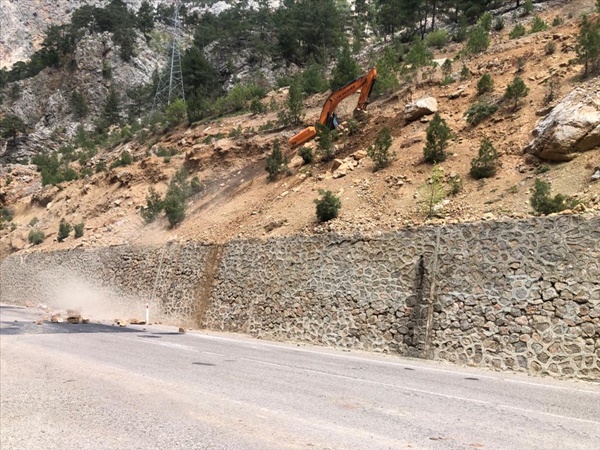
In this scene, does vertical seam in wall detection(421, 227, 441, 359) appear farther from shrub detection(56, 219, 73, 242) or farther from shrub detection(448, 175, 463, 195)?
shrub detection(56, 219, 73, 242)

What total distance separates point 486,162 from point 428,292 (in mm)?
6201

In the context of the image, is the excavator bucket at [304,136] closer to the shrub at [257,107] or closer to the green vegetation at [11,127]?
the shrub at [257,107]

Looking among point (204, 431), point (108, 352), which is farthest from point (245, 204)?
point (204, 431)

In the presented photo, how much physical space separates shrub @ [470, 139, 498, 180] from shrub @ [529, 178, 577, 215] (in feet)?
11.4

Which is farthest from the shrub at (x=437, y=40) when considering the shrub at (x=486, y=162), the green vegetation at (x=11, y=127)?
the green vegetation at (x=11, y=127)

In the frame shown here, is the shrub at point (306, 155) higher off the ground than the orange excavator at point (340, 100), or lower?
lower

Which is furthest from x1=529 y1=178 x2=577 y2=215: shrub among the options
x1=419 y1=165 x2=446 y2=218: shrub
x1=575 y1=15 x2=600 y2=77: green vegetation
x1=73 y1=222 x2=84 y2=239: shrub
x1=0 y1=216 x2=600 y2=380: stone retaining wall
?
x1=73 y1=222 x2=84 y2=239: shrub

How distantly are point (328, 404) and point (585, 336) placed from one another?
6.56 m

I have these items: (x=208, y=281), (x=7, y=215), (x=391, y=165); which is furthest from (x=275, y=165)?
(x=7, y=215)

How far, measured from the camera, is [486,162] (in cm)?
1670

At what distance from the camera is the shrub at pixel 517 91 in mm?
19141

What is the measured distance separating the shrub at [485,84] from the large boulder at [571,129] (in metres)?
5.24

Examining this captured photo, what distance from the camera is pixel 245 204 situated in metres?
24.5

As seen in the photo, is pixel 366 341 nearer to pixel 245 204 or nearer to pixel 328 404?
pixel 328 404
